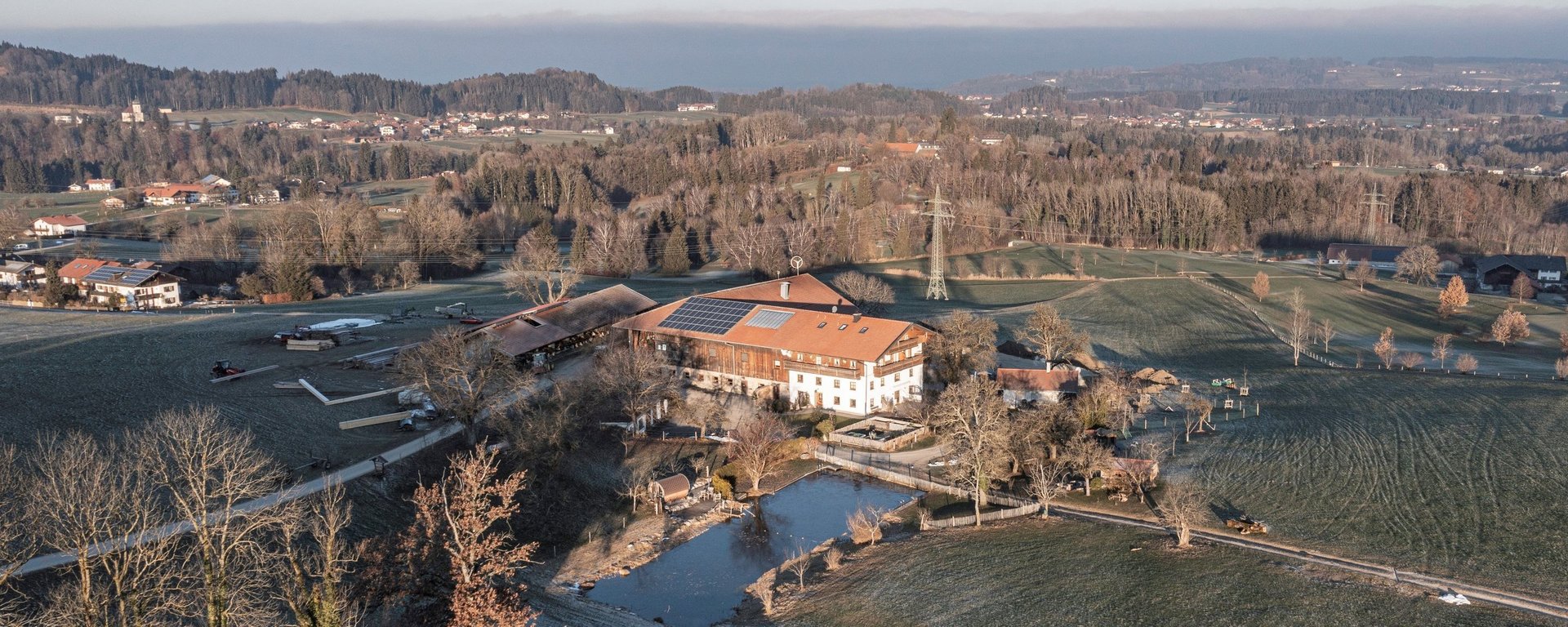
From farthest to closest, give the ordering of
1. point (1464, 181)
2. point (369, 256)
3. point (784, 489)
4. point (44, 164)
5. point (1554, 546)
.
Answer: point (44, 164) → point (1464, 181) → point (369, 256) → point (784, 489) → point (1554, 546)

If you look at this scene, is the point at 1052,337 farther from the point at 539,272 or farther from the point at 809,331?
the point at 539,272

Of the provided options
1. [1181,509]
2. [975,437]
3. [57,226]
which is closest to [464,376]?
[975,437]

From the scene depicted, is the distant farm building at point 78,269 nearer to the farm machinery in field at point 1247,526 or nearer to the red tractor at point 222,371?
the red tractor at point 222,371

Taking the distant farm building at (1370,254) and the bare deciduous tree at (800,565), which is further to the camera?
the distant farm building at (1370,254)

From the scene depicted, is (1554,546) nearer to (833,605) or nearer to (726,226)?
(833,605)

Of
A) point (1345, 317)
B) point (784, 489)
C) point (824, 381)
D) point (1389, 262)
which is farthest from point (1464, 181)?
point (784, 489)

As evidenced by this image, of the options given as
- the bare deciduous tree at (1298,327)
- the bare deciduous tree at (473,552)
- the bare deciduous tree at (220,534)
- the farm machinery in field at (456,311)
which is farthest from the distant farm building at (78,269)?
the bare deciduous tree at (1298,327)
